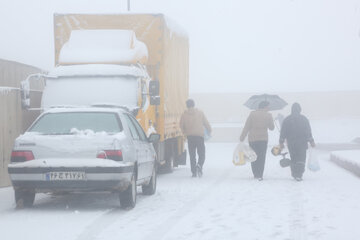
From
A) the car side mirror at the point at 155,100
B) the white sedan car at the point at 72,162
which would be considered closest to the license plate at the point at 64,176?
the white sedan car at the point at 72,162

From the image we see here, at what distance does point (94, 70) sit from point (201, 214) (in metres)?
5.12

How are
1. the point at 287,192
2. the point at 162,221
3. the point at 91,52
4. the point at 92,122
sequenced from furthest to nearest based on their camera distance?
the point at 91,52, the point at 287,192, the point at 92,122, the point at 162,221

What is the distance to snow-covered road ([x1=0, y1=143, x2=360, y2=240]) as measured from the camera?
8.12 metres

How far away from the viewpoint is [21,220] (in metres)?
9.24

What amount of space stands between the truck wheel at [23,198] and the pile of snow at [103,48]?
15.9ft

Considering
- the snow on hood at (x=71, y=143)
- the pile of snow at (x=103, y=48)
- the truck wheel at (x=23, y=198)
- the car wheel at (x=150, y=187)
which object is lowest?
the car wheel at (x=150, y=187)

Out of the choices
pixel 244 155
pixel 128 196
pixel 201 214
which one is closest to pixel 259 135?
pixel 244 155

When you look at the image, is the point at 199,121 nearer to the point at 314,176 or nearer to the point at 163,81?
the point at 163,81

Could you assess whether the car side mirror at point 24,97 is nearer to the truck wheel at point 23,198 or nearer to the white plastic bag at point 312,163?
the truck wheel at point 23,198

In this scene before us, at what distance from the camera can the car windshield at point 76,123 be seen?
10.3 m

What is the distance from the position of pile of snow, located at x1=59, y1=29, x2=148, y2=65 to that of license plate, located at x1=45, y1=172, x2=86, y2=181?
5.39 metres

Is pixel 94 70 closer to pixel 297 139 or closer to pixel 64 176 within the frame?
pixel 64 176

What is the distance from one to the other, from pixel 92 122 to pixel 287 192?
4100 millimetres

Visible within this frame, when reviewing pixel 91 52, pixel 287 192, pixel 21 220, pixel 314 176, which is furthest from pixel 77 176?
pixel 314 176
